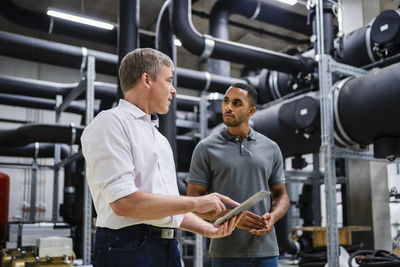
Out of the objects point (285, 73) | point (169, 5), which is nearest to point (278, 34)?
point (285, 73)

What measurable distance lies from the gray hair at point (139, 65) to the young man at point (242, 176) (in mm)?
786

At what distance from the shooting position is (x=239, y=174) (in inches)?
74.3

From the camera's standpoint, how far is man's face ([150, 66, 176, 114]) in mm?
1237

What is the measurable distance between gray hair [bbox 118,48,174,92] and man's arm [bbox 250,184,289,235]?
824 millimetres

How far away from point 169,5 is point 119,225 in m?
3.05

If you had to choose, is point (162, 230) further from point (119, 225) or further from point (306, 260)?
point (306, 260)

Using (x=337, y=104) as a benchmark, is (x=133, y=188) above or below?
below

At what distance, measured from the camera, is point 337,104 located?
3.29 m

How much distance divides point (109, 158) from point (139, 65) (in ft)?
1.00

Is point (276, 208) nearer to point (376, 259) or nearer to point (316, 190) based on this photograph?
point (376, 259)

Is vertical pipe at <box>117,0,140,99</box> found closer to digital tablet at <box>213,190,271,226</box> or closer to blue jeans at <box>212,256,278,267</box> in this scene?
blue jeans at <box>212,256,278,267</box>

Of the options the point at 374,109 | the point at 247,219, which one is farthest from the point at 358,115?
the point at 247,219

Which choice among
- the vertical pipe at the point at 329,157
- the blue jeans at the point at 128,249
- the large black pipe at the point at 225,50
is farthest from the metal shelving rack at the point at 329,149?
the blue jeans at the point at 128,249

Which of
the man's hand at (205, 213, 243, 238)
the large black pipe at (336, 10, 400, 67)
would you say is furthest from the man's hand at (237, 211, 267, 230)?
the large black pipe at (336, 10, 400, 67)
